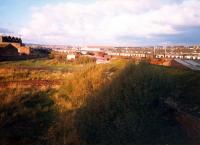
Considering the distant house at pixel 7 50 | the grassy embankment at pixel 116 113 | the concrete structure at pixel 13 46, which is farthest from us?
the concrete structure at pixel 13 46

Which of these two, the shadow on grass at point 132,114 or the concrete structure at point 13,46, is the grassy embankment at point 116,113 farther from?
the concrete structure at point 13,46

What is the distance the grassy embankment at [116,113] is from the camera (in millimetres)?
16781

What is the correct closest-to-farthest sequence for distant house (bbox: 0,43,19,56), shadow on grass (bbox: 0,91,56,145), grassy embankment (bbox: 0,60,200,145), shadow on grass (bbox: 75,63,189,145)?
shadow on grass (bbox: 75,63,189,145) → grassy embankment (bbox: 0,60,200,145) → shadow on grass (bbox: 0,91,56,145) → distant house (bbox: 0,43,19,56)

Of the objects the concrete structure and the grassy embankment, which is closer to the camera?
the grassy embankment

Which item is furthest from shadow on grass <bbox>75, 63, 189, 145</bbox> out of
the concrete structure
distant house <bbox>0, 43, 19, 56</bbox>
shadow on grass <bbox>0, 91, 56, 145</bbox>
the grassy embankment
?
the concrete structure

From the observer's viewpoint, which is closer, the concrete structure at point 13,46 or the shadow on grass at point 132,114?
the shadow on grass at point 132,114

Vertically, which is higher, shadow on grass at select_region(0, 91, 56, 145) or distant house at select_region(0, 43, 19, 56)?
distant house at select_region(0, 43, 19, 56)

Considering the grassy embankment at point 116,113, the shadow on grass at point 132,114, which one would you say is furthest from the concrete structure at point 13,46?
the shadow on grass at point 132,114

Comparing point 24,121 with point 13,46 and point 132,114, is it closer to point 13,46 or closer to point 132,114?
point 132,114

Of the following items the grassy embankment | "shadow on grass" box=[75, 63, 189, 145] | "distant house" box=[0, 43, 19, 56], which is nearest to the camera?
"shadow on grass" box=[75, 63, 189, 145]

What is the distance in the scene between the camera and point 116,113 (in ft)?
56.8

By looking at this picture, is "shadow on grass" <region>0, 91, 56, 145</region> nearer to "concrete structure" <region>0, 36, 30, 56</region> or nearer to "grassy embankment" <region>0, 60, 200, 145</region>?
"grassy embankment" <region>0, 60, 200, 145</region>

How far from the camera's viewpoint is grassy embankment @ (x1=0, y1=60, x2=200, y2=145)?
1678cm

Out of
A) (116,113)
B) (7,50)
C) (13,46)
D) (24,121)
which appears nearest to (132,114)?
(116,113)
